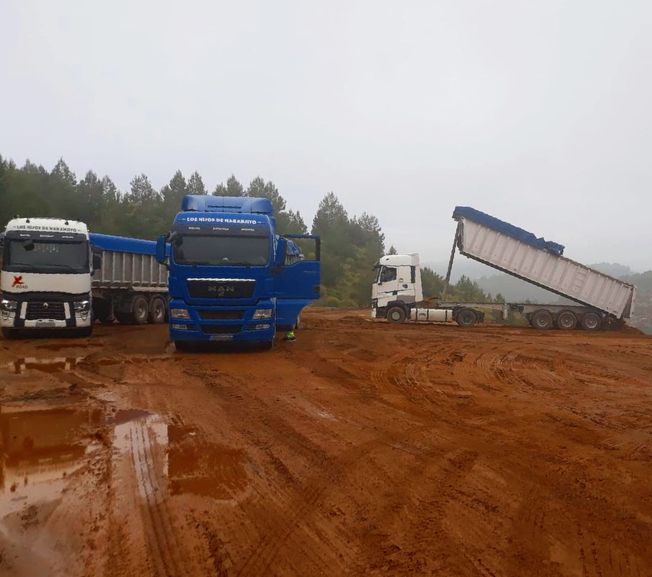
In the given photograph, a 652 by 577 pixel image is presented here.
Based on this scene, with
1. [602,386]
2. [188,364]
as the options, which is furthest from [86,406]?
[602,386]

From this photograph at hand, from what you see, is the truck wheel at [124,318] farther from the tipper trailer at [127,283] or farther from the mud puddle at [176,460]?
the mud puddle at [176,460]

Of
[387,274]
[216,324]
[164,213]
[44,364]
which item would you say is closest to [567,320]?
[387,274]

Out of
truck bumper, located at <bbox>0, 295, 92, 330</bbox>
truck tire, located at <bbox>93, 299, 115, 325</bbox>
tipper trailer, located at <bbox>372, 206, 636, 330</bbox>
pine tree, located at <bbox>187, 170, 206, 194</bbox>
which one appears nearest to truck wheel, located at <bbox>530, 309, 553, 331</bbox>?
tipper trailer, located at <bbox>372, 206, 636, 330</bbox>

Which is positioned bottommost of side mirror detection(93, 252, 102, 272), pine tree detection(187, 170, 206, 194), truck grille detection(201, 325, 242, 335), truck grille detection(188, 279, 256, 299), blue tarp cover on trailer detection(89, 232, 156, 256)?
truck grille detection(201, 325, 242, 335)

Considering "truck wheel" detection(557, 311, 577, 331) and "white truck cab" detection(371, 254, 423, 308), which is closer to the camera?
"white truck cab" detection(371, 254, 423, 308)

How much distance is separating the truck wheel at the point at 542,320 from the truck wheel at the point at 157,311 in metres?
15.8

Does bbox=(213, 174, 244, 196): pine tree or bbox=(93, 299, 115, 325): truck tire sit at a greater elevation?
bbox=(213, 174, 244, 196): pine tree

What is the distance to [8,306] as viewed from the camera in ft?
45.9

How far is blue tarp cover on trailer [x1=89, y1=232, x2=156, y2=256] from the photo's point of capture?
17903 millimetres

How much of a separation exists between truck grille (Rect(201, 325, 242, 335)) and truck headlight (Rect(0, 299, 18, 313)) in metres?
5.62

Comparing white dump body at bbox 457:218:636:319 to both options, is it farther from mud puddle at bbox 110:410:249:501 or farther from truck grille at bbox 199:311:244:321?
mud puddle at bbox 110:410:249:501

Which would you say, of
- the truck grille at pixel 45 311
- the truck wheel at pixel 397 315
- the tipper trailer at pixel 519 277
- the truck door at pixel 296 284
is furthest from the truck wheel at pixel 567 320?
the truck grille at pixel 45 311

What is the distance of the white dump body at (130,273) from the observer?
1825 centimetres

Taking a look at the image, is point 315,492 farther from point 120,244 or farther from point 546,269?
point 546,269
